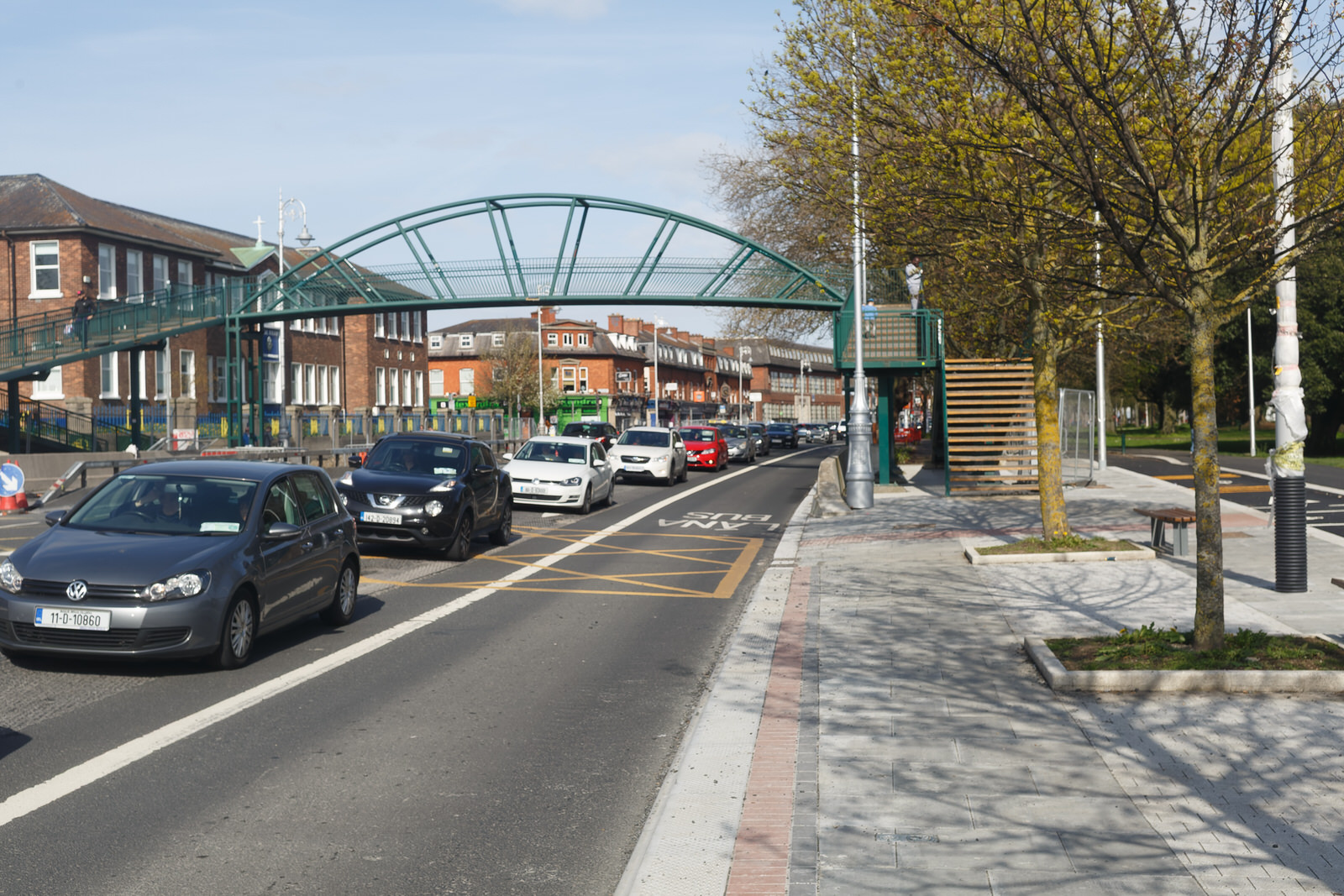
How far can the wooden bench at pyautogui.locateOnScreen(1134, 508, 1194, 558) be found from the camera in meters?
14.6

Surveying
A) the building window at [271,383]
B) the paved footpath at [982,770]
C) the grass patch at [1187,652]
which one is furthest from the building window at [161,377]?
the grass patch at [1187,652]

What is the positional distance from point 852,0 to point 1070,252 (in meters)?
4.00

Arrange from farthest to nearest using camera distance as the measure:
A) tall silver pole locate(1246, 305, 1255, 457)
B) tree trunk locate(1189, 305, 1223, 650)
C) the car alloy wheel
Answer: tall silver pole locate(1246, 305, 1255, 457), the car alloy wheel, tree trunk locate(1189, 305, 1223, 650)

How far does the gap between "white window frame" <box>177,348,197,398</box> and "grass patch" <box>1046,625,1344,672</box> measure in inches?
1877

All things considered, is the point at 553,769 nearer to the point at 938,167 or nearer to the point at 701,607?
the point at 701,607

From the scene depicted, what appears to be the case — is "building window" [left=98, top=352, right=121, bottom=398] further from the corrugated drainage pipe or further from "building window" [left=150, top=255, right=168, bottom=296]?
the corrugated drainage pipe

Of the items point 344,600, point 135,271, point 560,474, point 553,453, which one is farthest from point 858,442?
point 135,271

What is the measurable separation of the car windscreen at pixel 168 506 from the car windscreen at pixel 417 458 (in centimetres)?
684

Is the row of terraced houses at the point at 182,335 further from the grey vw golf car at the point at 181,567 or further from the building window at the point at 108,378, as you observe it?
the grey vw golf car at the point at 181,567

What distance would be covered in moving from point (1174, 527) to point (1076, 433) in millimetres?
14728

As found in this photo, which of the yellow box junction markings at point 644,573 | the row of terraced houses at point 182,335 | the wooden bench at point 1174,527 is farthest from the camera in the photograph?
the row of terraced houses at point 182,335

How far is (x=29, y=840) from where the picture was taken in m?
5.12

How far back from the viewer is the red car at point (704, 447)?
42.4 m

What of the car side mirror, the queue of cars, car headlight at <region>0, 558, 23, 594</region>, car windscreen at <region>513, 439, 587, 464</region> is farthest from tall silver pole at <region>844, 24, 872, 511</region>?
car headlight at <region>0, 558, 23, 594</region>
